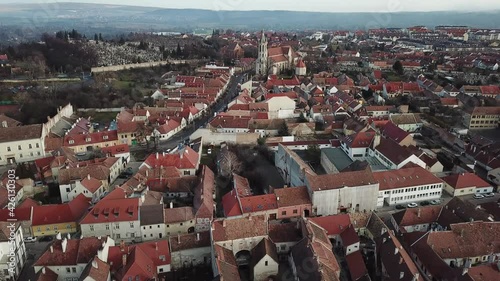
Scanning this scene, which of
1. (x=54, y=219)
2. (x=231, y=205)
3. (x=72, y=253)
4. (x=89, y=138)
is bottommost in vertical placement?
(x=54, y=219)

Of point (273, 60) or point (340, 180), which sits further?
point (273, 60)

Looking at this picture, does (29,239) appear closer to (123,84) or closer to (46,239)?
(46,239)

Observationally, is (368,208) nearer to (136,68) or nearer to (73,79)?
(73,79)

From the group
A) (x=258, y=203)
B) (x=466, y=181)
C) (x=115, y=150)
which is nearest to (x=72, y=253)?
(x=258, y=203)

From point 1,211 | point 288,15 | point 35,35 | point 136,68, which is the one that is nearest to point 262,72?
point 136,68

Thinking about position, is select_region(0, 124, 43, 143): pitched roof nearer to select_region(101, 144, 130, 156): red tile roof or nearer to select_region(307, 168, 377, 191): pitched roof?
select_region(101, 144, 130, 156): red tile roof

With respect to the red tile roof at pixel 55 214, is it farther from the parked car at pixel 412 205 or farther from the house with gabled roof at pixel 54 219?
the parked car at pixel 412 205
